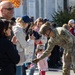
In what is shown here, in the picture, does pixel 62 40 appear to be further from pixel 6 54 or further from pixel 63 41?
pixel 6 54

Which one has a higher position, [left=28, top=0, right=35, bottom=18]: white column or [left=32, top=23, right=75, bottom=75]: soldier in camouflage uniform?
[left=28, top=0, right=35, bottom=18]: white column

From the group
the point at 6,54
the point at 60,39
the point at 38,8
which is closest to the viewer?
the point at 6,54

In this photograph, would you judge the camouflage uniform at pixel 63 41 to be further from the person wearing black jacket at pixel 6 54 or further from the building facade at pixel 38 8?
the building facade at pixel 38 8

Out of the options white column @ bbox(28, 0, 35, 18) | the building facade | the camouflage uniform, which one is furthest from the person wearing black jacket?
white column @ bbox(28, 0, 35, 18)

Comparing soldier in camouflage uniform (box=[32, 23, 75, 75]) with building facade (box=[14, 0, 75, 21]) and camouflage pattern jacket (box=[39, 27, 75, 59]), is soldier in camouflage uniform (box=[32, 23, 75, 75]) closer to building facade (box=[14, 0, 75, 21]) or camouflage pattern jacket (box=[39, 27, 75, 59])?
camouflage pattern jacket (box=[39, 27, 75, 59])

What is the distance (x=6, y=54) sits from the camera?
572cm

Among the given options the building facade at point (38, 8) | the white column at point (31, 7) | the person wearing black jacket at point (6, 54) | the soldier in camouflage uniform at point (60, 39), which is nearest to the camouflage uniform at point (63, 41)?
the soldier in camouflage uniform at point (60, 39)

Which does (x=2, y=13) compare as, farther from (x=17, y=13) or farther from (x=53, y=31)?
(x=17, y=13)

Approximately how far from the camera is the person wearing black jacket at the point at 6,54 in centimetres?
567

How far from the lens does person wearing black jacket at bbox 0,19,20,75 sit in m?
5.67

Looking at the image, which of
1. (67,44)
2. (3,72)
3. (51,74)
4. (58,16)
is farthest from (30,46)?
(58,16)

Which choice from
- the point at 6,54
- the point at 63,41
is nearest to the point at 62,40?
the point at 63,41

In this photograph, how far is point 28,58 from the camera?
25.7 feet

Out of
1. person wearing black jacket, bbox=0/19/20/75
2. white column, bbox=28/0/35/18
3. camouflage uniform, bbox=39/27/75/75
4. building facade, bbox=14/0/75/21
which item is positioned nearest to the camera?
person wearing black jacket, bbox=0/19/20/75
